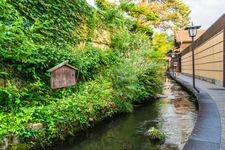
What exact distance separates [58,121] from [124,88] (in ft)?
14.5

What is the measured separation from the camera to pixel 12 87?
6004mm

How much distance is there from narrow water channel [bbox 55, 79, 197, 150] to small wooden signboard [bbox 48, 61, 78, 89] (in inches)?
57.5

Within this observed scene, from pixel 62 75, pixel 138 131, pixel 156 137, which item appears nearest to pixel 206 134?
pixel 156 137

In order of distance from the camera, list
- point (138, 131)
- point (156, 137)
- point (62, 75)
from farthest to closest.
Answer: point (138, 131)
point (62, 75)
point (156, 137)

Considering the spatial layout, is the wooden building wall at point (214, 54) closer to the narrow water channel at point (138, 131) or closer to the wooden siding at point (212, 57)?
the wooden siding at point (212, 57)

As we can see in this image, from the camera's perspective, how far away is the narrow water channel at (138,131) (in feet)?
20.5

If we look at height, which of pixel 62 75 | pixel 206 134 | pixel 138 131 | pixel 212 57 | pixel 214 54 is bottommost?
pixel 138 131

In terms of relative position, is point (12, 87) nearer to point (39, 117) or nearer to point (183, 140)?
point (39, 117)

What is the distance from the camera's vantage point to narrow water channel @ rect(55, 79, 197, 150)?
6262mm

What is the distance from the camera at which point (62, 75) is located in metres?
7.42

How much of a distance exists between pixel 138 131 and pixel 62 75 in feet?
8.44

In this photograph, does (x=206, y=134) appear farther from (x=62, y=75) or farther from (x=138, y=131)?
(x=62, y=75)

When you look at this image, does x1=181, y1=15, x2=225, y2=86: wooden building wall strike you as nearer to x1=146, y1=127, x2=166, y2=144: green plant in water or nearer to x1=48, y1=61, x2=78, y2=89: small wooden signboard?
x1=146, y1=127, x2=166, y2=144: green plant in water

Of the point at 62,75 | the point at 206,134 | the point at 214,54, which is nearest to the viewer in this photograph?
the point at 206,134
